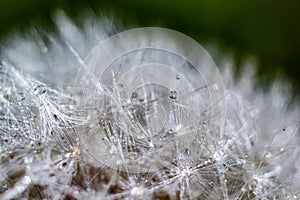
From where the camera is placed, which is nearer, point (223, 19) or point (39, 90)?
point (39, 90)

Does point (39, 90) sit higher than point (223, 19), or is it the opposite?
point (223, 19)

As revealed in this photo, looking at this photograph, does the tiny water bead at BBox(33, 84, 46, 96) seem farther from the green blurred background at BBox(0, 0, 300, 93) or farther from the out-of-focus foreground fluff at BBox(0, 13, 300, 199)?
the green blurred background at BBox(0, 0, 300, 93)

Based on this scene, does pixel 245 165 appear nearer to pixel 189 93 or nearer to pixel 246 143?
pixel 246 143

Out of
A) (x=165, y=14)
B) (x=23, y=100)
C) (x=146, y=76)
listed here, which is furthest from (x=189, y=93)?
(x=165, y=14)

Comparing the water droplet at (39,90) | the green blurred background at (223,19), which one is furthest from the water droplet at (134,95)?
the green blurred background at (223,19)

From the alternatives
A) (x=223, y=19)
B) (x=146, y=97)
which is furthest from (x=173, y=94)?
(x=223, y=19)

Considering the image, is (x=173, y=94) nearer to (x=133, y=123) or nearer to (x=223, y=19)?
(x=133, y=123)
